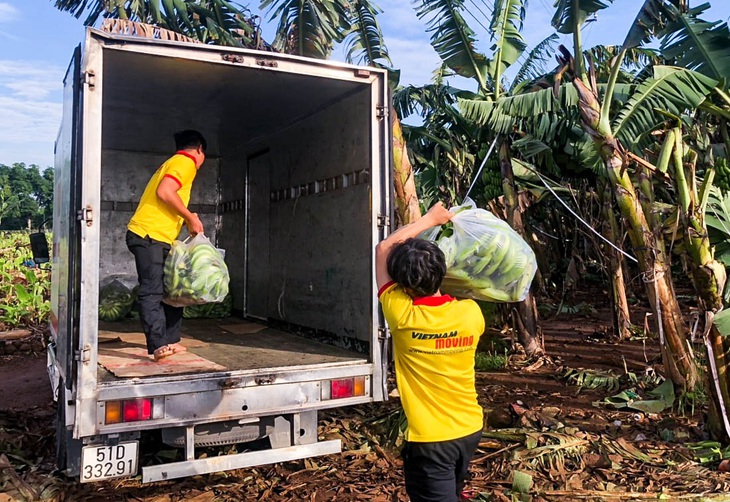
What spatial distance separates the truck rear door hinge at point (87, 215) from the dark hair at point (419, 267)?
1.68m

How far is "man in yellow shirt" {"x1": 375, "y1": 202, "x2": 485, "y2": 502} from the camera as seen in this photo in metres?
2.33

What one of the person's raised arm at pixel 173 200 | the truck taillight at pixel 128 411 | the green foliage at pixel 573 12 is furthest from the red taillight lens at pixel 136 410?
the green foliage at pixel 573 12

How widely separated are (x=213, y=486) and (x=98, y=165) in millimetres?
2070

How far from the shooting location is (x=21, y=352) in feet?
29.6

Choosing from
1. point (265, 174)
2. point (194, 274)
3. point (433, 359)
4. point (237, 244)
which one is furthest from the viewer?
point (237, 244)

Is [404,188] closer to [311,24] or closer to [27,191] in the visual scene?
[311,24]

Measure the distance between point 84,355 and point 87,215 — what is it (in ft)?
2.27

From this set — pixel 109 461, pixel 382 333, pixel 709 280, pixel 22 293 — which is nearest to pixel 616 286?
pixel 709 280

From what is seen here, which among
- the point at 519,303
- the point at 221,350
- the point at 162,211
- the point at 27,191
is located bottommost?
the point at 221,350

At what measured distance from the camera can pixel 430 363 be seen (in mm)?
2385

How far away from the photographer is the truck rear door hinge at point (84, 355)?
3102 millimetres

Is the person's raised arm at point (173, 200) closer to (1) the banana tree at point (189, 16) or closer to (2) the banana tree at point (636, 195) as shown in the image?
(2) the banana tree at point (636, 195)

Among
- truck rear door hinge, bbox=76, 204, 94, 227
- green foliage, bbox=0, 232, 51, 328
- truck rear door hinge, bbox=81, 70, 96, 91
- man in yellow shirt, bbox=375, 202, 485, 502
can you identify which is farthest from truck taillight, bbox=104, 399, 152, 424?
green foliage, bbox=0, 232, 51, 328

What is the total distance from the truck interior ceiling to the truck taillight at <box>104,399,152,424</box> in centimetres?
140
